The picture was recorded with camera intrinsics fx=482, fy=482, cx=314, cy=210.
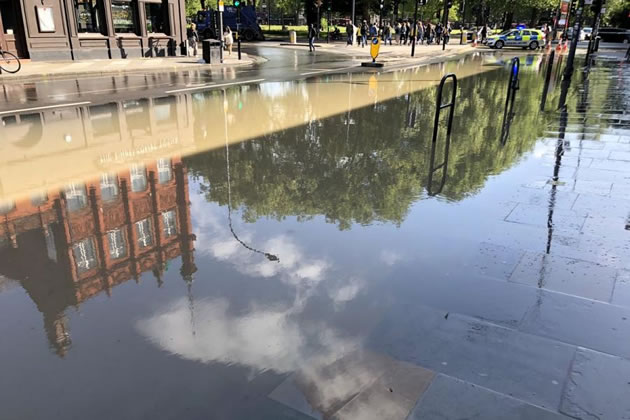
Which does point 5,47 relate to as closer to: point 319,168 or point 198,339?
point 319,168

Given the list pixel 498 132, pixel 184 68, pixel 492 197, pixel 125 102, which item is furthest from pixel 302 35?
pixel 492 197

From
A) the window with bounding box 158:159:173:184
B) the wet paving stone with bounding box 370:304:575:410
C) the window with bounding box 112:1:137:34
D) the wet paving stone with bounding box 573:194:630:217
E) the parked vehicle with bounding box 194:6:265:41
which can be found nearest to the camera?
the wet paving stone with bounding box 370:304:575:410

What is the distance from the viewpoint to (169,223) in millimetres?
5684

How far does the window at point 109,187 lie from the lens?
6.49 metres

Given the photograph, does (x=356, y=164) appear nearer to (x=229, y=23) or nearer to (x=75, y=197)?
(x=75, y=197)

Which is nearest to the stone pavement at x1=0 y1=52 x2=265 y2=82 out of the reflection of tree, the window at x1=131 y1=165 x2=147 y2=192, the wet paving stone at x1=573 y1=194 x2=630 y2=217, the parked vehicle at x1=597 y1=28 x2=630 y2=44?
the reflection of tree

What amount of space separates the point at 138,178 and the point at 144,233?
2271mm

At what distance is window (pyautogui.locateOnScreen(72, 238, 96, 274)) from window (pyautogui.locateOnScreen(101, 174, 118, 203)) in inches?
53.2

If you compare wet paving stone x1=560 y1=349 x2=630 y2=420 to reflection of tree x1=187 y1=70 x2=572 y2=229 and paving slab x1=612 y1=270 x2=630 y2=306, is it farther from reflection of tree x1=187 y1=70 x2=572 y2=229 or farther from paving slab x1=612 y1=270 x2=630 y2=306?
reflection of tree x1=187 y1=70 x2=572 y2=229

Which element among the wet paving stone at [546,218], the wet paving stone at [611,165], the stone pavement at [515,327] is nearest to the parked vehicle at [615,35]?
the wet paving stone at [611,165]


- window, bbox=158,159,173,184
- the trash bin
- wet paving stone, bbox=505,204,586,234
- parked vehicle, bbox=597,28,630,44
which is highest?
parked vehicle, bbox=597,28,630,44

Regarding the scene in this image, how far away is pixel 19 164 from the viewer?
8102mm

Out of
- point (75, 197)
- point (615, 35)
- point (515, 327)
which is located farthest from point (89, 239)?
point (615, 35)

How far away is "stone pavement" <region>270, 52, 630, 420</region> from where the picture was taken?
2916 millimetres
